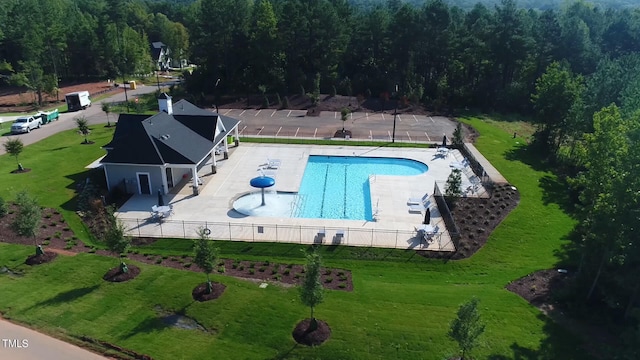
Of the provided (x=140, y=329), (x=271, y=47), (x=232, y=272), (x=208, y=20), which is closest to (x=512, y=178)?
(x=232, y=272)

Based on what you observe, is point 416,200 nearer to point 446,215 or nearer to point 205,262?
point 446,215

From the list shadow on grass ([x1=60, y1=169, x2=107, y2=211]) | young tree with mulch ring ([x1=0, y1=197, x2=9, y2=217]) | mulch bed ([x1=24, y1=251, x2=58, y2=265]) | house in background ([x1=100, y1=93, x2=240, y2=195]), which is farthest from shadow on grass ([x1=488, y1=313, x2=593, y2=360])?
young tree with mulch ring ([x1=0, y1=197, x2=9, y2=217])

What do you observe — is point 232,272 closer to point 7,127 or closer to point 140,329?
point 140,329

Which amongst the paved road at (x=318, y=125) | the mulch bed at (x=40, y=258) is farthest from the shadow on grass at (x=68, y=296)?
the paved road at (x=318, y=125)

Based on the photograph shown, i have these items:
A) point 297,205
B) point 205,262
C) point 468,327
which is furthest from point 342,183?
point 468,327

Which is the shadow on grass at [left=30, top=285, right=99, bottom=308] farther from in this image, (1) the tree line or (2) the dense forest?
(1) the tree line

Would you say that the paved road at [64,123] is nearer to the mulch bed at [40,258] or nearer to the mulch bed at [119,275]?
the mulch bed at [40,258]
